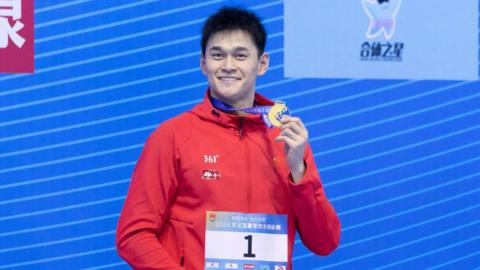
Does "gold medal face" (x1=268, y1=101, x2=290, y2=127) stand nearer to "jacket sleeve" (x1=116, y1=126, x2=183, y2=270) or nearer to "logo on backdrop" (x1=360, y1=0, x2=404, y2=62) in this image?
"jacket sleeve" (x1=116, y1=126, x2=183, y2=270)

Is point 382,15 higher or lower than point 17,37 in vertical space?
higher

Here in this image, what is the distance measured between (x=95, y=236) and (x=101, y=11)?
84 centimetres

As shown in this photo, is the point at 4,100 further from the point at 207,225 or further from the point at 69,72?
the point at 207,225

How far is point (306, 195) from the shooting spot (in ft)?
6.59

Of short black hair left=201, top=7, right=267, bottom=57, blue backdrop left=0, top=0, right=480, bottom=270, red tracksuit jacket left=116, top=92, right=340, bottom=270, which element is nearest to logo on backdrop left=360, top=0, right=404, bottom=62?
blue backdrop left=0, top=0, right=480, bottom=270

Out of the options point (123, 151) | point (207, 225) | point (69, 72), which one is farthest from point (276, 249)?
point (69, 72)

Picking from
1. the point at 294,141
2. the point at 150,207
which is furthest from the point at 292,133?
the point at 150,207

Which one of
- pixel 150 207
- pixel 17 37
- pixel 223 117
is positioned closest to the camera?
pixel 150 207

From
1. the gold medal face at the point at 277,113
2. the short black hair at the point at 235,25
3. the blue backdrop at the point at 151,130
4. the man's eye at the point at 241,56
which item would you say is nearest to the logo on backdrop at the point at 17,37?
the blue backdrop at the point at 151,130

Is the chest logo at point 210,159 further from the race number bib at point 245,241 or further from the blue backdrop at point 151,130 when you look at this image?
the blue backdrop at point 151,130

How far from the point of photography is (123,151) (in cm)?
295

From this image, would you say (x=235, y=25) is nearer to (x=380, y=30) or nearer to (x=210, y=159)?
(x=210, y=159)

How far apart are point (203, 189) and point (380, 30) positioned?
1.38 metres

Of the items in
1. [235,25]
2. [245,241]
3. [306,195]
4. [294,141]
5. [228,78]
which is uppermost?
[235,25]
